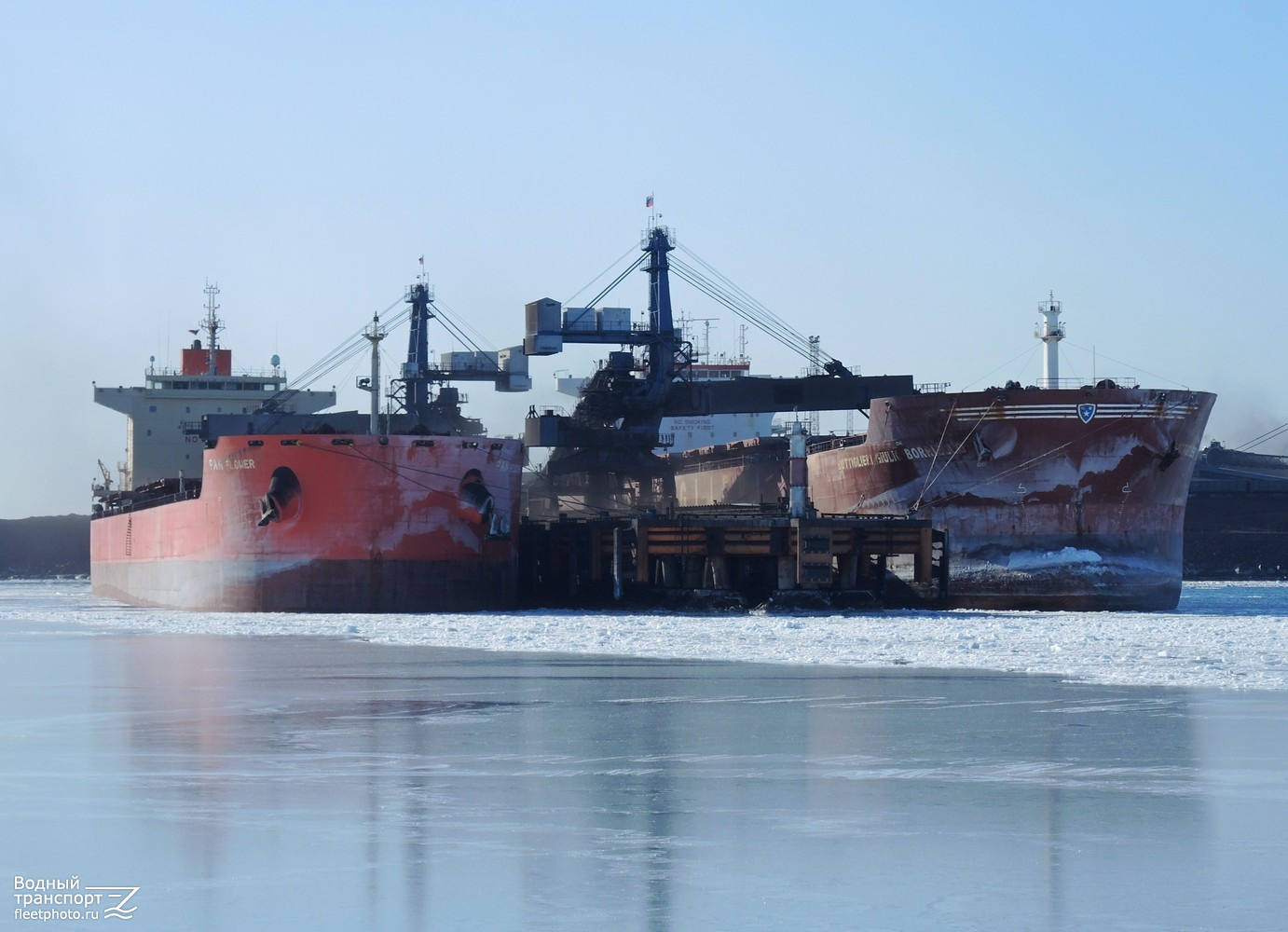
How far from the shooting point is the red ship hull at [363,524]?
26.7 meters

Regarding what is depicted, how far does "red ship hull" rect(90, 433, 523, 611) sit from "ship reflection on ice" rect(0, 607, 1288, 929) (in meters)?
14.4

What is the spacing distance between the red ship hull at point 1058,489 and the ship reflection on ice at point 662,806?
1500 centimetres

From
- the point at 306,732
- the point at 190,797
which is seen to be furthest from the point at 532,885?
the point at 306,732

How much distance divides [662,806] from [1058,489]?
21202 millimetres

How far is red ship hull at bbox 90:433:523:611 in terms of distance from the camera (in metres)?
26.7

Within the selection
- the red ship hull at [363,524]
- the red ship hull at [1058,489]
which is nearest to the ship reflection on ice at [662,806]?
the red ship hull at [363,524]

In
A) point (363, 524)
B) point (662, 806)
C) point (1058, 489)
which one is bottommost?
point (662, 806)

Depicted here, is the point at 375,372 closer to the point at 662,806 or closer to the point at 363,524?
the point at 363,524

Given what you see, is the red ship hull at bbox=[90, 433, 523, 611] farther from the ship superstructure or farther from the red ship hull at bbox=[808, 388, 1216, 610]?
the red ship hull at bbox=[808, 388, 1216, 610]

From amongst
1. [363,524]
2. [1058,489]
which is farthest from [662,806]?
[1058,489]

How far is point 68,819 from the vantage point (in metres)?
6.68

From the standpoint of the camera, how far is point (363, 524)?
87.8 feet

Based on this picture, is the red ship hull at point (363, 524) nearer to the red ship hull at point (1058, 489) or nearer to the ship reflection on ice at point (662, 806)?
the red ship hull at point (1058, 489)

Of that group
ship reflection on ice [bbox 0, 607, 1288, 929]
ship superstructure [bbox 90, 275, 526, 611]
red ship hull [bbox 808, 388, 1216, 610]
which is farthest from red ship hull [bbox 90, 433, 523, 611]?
ship reflection on ice [bbox 0, 607, 1288, 929]
